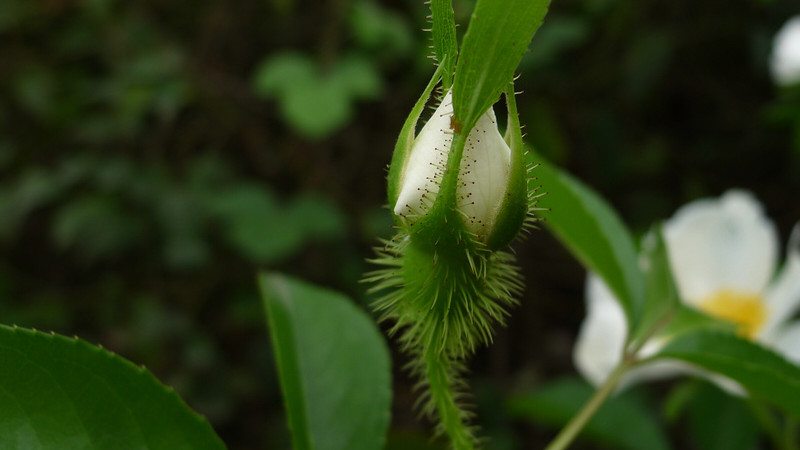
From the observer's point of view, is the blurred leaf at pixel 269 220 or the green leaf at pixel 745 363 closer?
the green leaf at pixel 745 363

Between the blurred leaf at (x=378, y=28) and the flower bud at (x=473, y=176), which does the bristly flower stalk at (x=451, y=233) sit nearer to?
the flower bud at (x=473, y=176)

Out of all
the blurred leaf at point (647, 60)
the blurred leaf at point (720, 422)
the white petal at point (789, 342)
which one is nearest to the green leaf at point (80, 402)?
the white petal at point (789, 342)

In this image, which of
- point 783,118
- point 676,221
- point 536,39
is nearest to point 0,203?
point 536,39

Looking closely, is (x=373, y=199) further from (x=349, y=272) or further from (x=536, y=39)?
(x=536, y=39)

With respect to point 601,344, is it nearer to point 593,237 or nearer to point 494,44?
point 593,237

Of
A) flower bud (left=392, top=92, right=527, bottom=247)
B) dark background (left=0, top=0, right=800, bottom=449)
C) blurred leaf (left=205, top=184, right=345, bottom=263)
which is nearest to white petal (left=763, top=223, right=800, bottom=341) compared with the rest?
flower bud (left=392, top=92, right=527, bottom=247)

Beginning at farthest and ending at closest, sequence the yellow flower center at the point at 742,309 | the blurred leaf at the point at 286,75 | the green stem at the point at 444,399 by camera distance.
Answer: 1. the blurred leaf at the point at 286,75
2. the yellow flower center at the point at 742,309
3. the green stem at the point at 444,399
